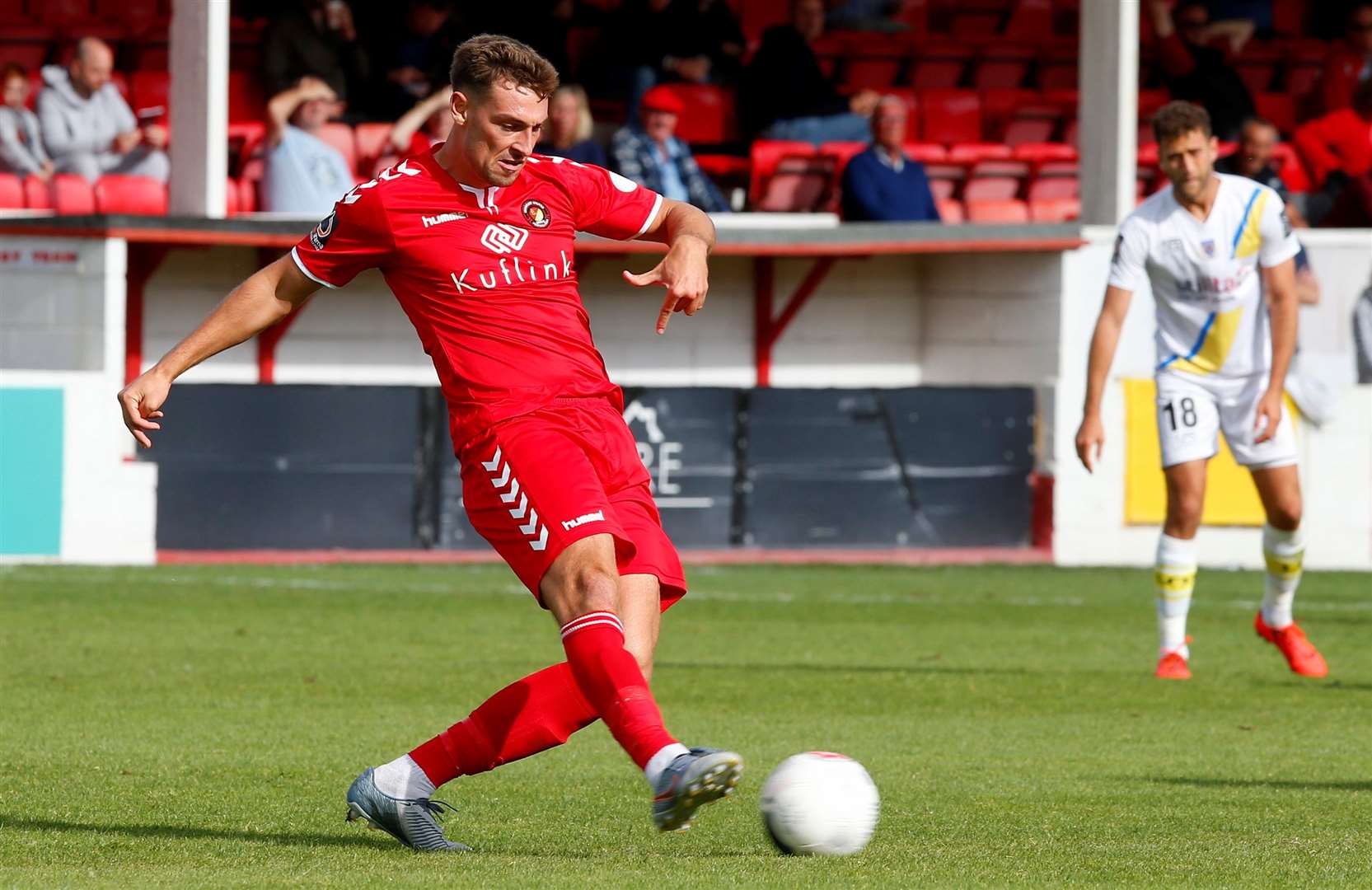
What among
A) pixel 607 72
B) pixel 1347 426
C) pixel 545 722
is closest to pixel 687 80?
pixel 607 72

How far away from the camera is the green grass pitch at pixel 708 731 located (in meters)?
5.12

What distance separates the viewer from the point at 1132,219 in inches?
368

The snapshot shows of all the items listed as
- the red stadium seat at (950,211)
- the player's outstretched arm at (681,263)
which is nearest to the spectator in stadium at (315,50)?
the red stadium seat at (950,211)

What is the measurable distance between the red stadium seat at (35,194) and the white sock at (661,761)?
1282 cm

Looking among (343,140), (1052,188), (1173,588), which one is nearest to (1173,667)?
(1173,588)

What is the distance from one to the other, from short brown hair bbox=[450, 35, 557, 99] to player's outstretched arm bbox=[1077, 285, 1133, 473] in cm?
415

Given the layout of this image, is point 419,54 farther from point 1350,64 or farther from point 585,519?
point 585,519

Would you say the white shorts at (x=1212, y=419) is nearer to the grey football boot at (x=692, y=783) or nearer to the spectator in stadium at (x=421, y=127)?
the grey football boot at (x=692, y=783)

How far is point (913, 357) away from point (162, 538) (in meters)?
6.33

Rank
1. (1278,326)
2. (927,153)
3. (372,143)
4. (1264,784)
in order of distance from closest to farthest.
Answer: (1264,784), (1278,326), (372,143), (927,153)

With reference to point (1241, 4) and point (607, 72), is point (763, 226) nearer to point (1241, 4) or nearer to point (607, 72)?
point (607, 72)

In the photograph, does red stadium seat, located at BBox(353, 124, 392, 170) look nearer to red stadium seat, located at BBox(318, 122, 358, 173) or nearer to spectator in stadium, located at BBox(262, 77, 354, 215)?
red stadium seat, located at BBox(318, 122, 358, 173)

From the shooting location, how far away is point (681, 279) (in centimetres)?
500

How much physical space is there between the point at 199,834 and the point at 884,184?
12.2 metres
